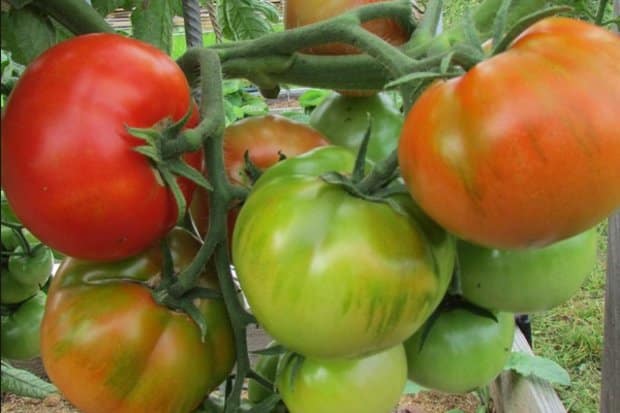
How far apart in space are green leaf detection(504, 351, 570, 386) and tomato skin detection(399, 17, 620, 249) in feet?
5.22

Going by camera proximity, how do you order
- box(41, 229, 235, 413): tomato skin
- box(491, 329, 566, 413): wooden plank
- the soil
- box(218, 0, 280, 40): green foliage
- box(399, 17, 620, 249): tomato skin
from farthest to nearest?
the soil, box(491, 329, 566, 413): wooden plank, box(218, 0, 280, 40): green foliage, box(41, 229, 235, 413): tomato skin, box(399, 17, 620, 249): tomato skin

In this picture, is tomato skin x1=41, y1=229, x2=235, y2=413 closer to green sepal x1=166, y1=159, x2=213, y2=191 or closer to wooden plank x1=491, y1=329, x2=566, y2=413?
green sepal x1=166, y1=159, x2=213, y2=191

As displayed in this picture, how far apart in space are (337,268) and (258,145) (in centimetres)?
25

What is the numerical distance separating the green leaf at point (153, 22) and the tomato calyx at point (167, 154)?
29cm

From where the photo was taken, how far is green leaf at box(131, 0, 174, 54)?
0.82 m

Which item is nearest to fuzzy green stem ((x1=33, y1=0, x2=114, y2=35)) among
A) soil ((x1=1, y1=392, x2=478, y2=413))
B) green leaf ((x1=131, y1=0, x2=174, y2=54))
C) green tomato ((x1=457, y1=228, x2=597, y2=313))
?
green leaf ((x1=131, y1=0, x2=174, y2=54))

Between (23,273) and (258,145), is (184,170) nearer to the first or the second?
(258,145)

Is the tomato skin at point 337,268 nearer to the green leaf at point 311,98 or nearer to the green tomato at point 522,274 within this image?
the green tomato at point 522,274

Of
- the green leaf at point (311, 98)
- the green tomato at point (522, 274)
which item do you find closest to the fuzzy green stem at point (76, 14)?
the green tomato at point (522, 274)

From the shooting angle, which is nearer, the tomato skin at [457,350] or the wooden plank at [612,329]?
the tomato skin at [457,350]

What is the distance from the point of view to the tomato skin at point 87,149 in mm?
505

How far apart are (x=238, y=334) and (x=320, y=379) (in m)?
0.08

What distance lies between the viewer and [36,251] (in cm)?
84

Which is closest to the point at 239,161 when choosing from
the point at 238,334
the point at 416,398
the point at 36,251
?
the point at 238,334
